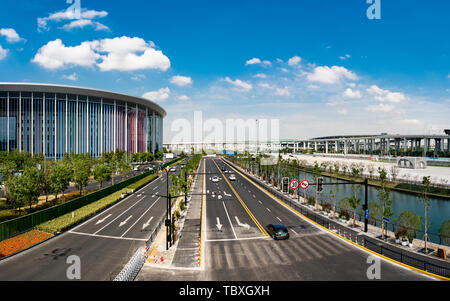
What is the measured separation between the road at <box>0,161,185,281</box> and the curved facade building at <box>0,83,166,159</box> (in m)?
98.3

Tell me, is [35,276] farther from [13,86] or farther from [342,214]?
[13,86]

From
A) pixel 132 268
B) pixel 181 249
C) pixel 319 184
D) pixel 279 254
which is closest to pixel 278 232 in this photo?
pixel 279 254

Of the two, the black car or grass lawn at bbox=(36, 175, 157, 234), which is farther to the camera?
grass lawn at bbox=(36, 175, 157, 234)

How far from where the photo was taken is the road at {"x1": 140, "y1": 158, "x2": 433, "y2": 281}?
17.2 meters

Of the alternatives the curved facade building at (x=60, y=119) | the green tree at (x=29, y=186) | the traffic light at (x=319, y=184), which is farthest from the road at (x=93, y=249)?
the curved facade building at (x=60, y=119)

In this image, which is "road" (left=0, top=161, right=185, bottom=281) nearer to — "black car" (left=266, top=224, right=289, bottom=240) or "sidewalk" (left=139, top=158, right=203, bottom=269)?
"sidewalk" (left=139, top=158, right=203, bottom=269)

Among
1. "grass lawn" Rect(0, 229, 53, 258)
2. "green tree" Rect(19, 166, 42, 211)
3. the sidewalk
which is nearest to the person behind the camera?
the sidewalk

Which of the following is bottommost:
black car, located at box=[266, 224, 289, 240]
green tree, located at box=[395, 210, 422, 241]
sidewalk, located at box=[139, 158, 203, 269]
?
sidewalk, located at box=[139, 158, 203, 269]

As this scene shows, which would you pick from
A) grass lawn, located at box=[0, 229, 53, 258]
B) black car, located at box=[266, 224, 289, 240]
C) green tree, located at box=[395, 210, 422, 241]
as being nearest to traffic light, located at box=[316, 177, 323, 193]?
black car, located at box=[266, 224, 289, 240]

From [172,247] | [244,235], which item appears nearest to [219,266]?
[172,247]

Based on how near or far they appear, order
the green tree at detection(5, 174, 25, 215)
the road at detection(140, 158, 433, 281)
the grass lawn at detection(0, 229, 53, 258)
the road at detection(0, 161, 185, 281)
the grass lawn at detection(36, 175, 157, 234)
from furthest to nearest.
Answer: the green tree at detection(5, 174, 25, 215), the grass lawn at detection(36, 175, 157, 234), the grass lawn at detection(0, 229, 53, 258), the road at detection(0, 161, 185, 281), the road at detection(140, 158, 433, 281)

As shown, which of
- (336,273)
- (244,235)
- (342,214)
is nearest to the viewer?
(336,273)

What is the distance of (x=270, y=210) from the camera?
3800cm

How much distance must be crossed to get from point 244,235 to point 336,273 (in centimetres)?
1112
